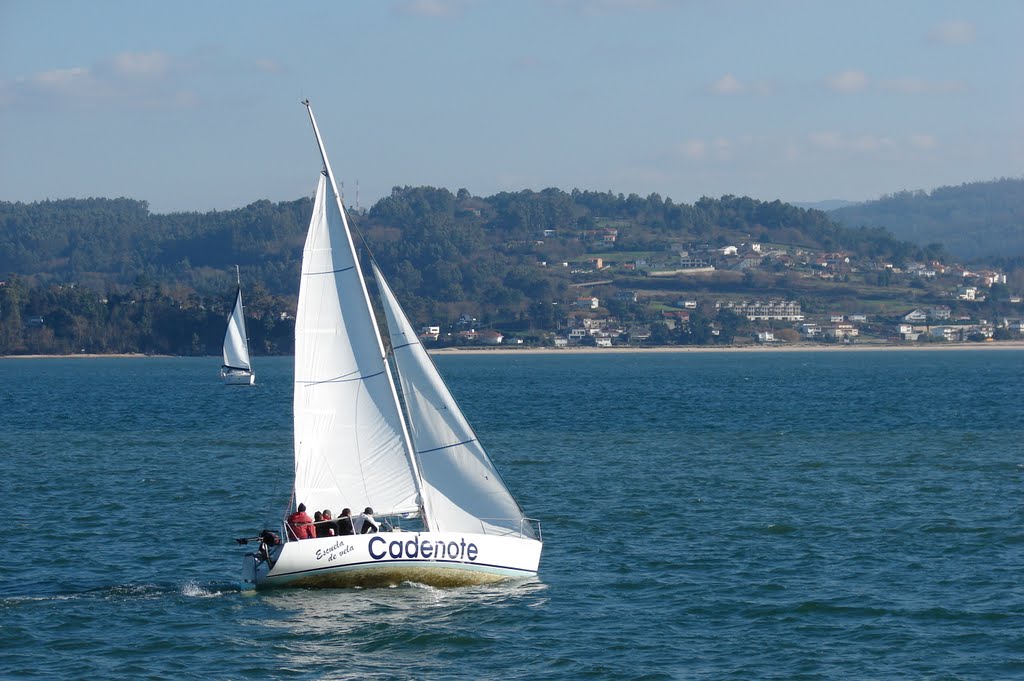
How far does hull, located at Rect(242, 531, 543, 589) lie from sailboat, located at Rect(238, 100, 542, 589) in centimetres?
3

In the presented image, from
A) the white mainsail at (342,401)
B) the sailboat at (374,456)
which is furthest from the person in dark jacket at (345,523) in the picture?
the white mainsail at (342,401)

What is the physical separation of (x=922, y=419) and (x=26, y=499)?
48545 millimetres

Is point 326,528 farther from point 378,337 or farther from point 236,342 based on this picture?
point 236,342

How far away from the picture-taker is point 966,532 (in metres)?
33.3

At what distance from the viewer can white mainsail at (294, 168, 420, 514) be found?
1016 inches

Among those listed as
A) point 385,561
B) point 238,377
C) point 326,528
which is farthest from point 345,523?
point 238,377

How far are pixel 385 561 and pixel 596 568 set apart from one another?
564 centimetres

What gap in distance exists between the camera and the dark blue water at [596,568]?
22.1 meters

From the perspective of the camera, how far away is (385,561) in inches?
1001

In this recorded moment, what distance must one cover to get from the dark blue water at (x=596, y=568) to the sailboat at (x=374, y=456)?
681 millimetres

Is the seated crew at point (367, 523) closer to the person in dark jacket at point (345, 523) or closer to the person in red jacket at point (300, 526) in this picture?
the person in dark jacket at point (345, 523)

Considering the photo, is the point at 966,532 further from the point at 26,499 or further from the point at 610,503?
the point at 26,499

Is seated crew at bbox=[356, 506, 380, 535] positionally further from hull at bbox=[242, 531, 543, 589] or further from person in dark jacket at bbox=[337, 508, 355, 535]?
hull at bbox=[242, 531, 543, 589]

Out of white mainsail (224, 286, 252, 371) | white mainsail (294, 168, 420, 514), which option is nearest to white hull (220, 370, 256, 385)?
white mainsail (224, 286, 252, 371)
